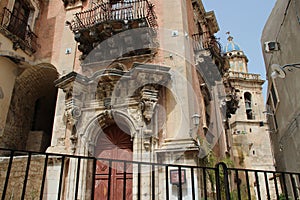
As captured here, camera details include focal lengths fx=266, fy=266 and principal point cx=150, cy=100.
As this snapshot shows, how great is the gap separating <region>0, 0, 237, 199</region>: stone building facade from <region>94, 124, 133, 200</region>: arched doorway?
0.03 metres

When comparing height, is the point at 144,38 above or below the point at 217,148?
above

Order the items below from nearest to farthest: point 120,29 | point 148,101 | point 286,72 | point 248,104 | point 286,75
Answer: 1. point 148,101
2. point 120,29
3. point 286,72
4. point 286,75
5. point 248,104

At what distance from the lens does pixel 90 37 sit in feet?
33.3

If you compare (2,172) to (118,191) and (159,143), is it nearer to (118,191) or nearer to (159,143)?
(118,191)

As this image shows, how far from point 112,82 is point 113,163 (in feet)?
8.63

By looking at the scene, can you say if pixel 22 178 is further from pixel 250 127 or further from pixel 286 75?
pixel 250 127

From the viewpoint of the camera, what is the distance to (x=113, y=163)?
820cm

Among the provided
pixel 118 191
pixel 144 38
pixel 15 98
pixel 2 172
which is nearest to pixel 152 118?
pixel 118 191

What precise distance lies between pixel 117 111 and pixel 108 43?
2.87m

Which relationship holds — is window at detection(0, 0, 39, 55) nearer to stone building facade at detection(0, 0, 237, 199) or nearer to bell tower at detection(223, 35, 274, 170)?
stone building facade at detection(0, 0, 237, 199)

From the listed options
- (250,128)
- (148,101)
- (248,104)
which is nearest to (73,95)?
(148,101)

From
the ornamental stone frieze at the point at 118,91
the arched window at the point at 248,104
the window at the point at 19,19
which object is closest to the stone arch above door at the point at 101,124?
the ornamental stone frieze at the point at 118,91

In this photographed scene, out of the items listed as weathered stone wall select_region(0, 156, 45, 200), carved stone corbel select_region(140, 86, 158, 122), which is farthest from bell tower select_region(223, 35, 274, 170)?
weathered stone wall select_region(0, 156, 45, 200)

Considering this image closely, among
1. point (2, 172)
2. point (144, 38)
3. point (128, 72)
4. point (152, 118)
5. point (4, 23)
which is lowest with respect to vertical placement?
point (2, 172)
